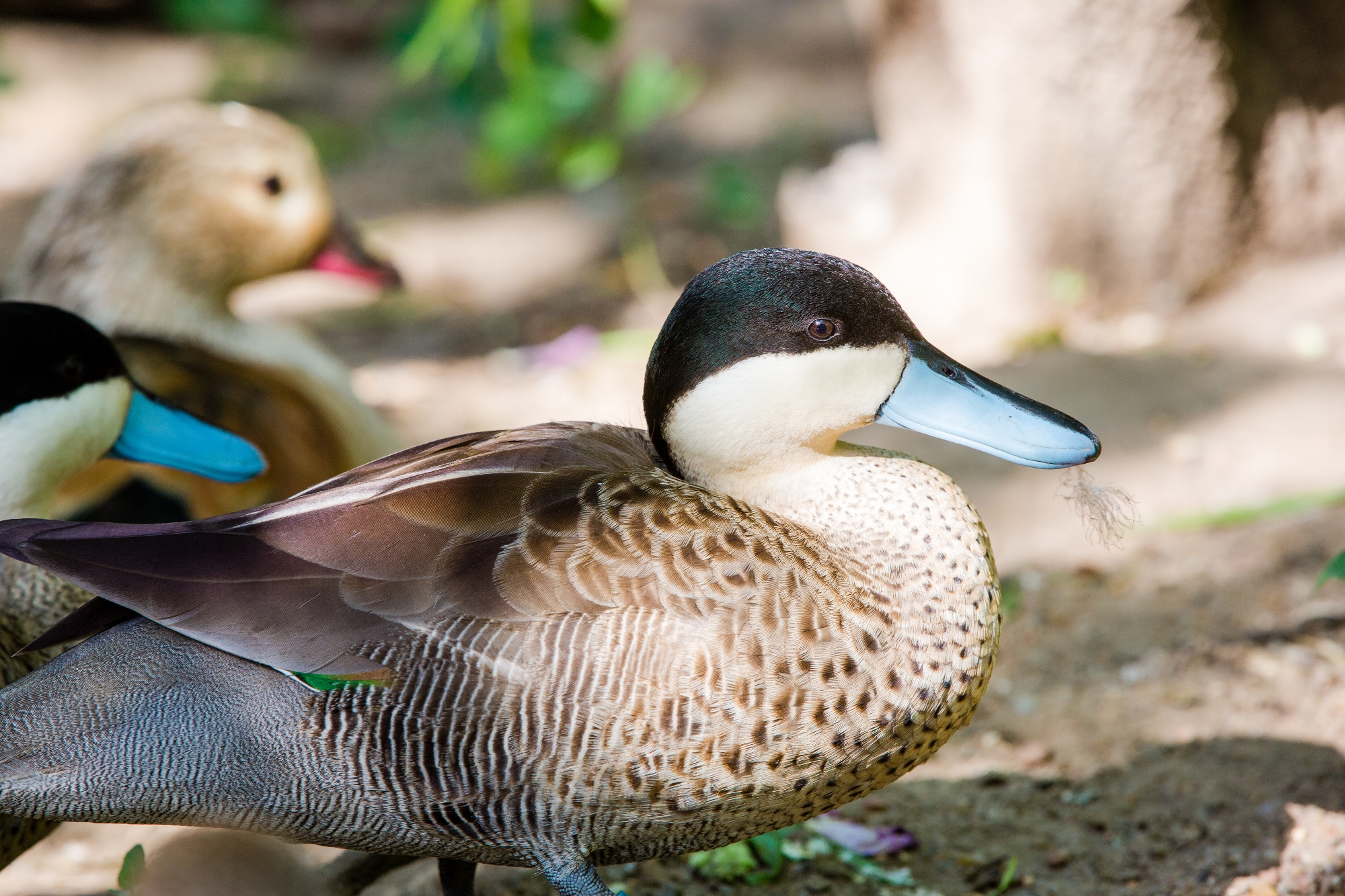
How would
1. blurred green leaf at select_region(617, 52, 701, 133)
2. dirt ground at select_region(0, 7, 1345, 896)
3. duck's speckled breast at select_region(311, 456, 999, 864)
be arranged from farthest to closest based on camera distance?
blurred green leaf at select_region(617, 52, 701, 133) → dirt ground at select_region(0, 7, 1345, 896) → duck's speckled breast at select_region(311, 456, 999, 864)

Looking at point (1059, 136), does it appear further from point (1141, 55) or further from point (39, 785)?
point (39, 785)

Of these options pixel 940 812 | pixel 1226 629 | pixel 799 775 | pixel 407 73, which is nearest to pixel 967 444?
pixel 799 775

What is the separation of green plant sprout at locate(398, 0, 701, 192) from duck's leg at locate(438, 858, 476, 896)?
2275 mm

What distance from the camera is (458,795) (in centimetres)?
161

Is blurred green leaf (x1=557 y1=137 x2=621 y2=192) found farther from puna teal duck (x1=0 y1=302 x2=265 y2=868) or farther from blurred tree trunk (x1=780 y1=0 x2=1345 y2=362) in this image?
puna teal duck (x1=0 y1=302 x2=265 y2=868)

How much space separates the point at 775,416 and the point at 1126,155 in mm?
2455

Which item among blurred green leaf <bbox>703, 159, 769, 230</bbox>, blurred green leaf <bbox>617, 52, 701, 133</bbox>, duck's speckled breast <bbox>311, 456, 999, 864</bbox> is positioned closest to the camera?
duck's speckled breast <bbox>311, 456, 999, 864</bbox>

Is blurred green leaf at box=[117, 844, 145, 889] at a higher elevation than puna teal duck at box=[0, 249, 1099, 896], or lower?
lower

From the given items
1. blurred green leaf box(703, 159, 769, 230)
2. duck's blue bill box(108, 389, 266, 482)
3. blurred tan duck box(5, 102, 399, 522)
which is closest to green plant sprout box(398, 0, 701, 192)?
blurred green leaf box(703, 159, 769, 230)

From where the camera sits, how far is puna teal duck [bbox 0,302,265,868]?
2053mm

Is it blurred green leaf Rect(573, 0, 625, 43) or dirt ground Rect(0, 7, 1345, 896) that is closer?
dirt ground Rect(0, 7, 1345, 896)

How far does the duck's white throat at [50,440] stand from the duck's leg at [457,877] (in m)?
0.93

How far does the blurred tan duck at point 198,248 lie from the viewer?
3.08 metres

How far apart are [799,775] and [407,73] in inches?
157
